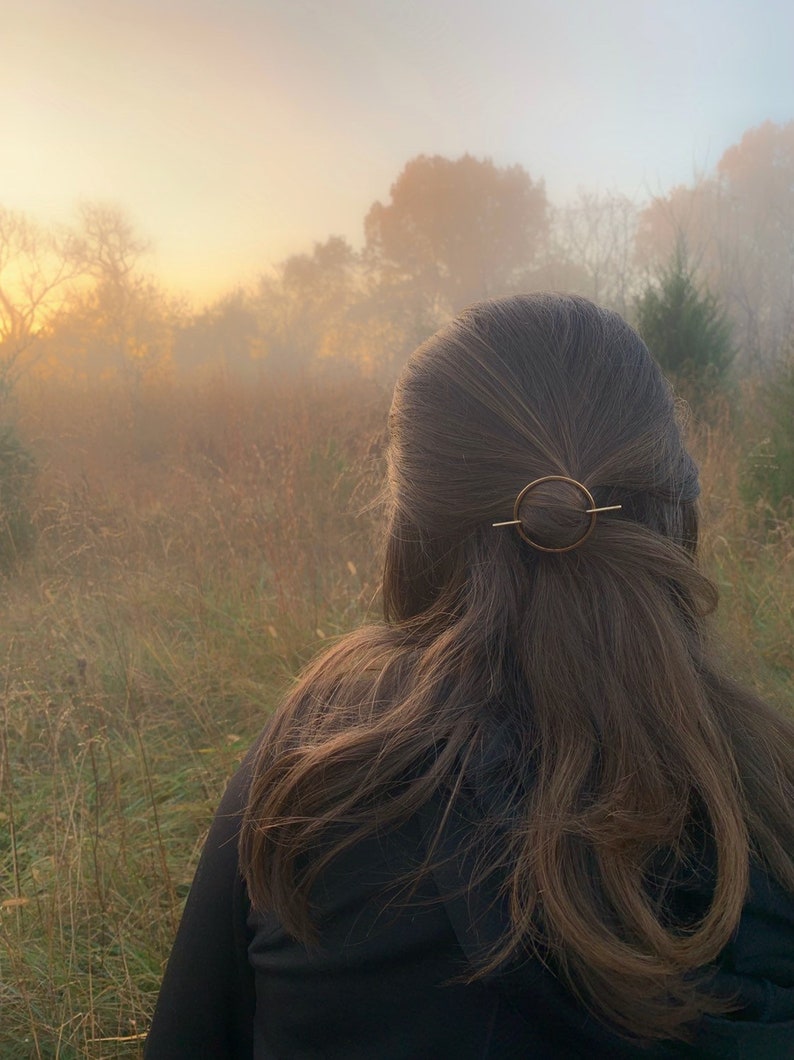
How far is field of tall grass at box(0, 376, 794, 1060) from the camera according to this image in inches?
68.7

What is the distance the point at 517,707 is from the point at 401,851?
199 millimetres

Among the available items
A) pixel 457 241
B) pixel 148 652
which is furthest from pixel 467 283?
pixel 148 652

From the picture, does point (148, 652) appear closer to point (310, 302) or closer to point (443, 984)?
point (443, 984)

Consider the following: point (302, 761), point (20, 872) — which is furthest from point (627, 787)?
point (20, 872)

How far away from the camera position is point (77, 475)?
18.0 ft

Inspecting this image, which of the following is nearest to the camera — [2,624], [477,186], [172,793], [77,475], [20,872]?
[20,872]

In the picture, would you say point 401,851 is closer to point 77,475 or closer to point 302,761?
point 302,761

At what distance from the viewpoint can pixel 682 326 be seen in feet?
25.4

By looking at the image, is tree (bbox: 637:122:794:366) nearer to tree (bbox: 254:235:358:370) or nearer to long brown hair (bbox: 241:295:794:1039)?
tree (bbox: 254:235:358:370)

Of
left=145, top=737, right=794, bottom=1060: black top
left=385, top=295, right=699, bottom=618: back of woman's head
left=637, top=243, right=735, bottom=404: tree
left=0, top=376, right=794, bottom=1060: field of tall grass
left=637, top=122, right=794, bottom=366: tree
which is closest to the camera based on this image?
left=145, top=737, right=794, bottom=1060: black top

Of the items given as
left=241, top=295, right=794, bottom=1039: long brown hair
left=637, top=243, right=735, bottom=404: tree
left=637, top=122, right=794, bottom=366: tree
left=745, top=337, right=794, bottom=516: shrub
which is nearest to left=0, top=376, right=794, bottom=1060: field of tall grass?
left=745, top=337, right=794, bottom=516: shrub

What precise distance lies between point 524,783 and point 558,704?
9cm

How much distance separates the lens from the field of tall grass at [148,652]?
5.73 feet

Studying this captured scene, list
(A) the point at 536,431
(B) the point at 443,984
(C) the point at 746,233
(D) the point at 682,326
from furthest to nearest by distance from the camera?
1. (C) the point at 746,233
2. (D) the point at 682,326
3. (A) the point at 536,431
4. (B) the point at 443,984
